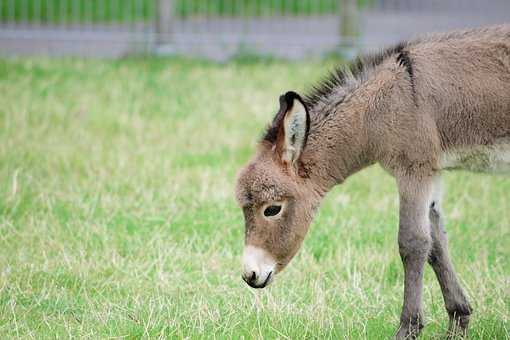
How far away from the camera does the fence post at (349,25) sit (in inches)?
565

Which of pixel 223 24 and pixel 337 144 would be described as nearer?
pixel 337 144

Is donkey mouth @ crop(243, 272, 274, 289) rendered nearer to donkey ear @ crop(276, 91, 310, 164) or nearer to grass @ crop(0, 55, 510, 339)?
grass @ crop(0, 55, 510, 339)

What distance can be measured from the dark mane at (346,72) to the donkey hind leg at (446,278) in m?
0.87

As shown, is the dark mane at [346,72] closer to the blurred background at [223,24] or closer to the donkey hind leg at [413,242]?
the donkey hind leg at [413,242]

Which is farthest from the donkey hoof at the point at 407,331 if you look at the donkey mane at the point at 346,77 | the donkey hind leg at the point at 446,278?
the donkey mane at the point at 346,77

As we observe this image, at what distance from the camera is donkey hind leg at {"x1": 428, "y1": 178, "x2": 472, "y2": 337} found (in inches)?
214

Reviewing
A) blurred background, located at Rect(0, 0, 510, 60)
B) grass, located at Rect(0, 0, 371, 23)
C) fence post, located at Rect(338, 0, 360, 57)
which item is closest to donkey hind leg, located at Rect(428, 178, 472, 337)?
blurred background, located at Rect(0, 0, 510, 60)

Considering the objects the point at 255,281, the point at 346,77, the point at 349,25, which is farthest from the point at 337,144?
the point at 349,25

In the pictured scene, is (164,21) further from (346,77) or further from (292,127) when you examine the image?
(292,127)

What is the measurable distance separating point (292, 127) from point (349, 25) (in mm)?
9528

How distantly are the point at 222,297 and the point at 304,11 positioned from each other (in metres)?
10.2

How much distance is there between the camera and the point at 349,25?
14.5 meters

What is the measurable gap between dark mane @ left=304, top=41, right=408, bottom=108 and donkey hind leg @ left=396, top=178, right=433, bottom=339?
2.57ft

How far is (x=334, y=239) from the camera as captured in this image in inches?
279
